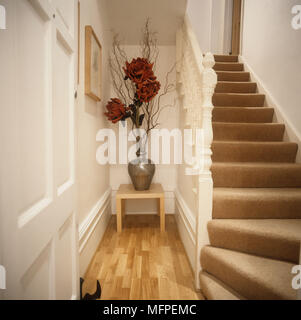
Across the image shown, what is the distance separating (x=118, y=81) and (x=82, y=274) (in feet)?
8.10

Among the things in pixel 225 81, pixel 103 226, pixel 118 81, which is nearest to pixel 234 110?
pixel 225 81

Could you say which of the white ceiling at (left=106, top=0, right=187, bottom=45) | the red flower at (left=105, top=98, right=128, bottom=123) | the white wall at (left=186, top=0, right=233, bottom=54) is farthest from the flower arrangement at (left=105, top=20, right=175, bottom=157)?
the white wall at (left=186, top=0, right=233, bottom=54)

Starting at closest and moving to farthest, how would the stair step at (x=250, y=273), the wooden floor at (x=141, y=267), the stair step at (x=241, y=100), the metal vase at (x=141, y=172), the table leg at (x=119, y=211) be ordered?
the stair step at (x=250, y=273), the wooden floor at (x=141, y=267), the table leg at (x=119, y=211), the metal vase at (x=141, y=172), the stair step at (x=241, y=100)

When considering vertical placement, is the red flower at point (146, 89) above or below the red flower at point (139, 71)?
below

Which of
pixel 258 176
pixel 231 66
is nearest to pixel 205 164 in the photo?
pixel 258 176

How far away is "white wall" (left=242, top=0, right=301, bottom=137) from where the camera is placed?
246cm

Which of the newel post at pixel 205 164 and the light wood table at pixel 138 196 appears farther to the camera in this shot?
the light wood table at pixel 138 196

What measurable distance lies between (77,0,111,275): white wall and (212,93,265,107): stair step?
5.01 ft

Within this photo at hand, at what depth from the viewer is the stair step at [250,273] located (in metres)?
1.25

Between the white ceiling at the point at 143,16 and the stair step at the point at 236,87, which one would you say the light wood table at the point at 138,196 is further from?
the white ceiling at the point at 143,16

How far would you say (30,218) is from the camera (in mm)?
729

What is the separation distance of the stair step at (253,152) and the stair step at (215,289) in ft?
3.77

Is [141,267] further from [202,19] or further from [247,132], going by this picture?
[202,19]

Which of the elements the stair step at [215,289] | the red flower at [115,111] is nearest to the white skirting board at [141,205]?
the red flower at [115,111]
